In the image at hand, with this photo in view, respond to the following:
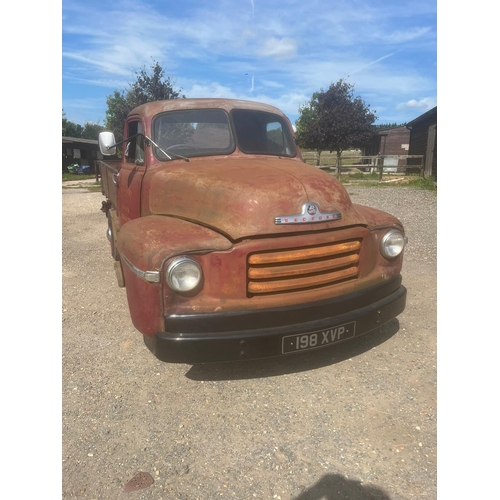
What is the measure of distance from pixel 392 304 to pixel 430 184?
14.3 m

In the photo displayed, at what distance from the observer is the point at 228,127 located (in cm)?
401

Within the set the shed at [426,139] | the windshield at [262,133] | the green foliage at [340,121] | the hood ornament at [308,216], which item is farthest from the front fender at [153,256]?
the green foliage at [340,121]

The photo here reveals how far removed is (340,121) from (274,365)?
26.0 m

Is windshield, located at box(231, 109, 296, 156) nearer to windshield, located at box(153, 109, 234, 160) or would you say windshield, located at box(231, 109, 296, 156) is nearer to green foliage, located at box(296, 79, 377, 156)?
windshield, located at box(153, 109, 234, 160)

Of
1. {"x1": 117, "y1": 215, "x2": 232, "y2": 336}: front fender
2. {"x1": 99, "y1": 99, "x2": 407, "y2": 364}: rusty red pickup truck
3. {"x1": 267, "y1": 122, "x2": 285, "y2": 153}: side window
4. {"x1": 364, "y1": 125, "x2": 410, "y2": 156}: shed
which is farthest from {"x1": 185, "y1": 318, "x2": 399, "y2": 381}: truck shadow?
{"x1": 364, "y1": 125, "x2": 410, "y2": 156}: shed

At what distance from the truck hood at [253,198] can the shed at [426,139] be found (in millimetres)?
16330

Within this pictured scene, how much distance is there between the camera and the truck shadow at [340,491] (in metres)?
2.00

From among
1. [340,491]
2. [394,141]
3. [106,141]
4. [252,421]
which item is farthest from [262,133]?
[394,141]

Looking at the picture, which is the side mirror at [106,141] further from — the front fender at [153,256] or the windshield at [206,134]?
the front fender at [153,256]

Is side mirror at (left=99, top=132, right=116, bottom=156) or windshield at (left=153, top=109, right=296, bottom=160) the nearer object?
windshield at (left=153, top=109, right=296, bottom=160)

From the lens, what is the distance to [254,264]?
261 centimetres

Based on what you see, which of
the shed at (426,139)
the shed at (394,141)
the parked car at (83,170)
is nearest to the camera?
the shed at (426,139)

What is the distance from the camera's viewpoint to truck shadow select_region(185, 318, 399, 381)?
3104 millimetres

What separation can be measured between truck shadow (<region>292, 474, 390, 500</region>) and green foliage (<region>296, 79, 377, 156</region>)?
85.4 ft
